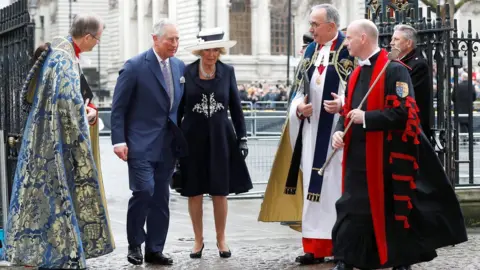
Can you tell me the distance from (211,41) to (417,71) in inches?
64.4

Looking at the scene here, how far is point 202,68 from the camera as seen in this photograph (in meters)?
9.54

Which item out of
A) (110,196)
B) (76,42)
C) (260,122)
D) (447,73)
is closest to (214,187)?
(76,42)

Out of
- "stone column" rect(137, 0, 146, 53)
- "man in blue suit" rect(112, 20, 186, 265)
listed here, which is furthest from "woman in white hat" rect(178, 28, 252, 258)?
"stone column" rect(137, 0, 146, 53)

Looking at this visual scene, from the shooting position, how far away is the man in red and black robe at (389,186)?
301 inches

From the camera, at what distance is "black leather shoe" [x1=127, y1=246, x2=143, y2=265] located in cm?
904

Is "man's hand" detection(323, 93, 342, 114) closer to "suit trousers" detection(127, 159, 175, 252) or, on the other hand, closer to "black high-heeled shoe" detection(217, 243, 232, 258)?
"suit trousers" detection(127, 159, 175, 252)

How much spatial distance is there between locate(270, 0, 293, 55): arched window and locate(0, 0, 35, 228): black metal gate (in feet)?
218

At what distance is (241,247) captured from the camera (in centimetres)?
1007

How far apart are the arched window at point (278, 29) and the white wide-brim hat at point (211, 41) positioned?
6620 cm

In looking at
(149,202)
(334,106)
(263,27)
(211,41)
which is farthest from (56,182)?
(263,27)

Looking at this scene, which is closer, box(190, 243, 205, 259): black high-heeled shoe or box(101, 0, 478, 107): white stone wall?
box(190, 243, 205, 259): black high-heeled shoe

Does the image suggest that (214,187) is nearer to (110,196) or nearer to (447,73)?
(447,73)

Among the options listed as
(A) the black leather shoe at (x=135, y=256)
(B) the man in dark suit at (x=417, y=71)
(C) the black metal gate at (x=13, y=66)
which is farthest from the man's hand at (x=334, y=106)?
(C) the black metal gate at (x=13, y=66)

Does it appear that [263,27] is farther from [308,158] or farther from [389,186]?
[389,186]
